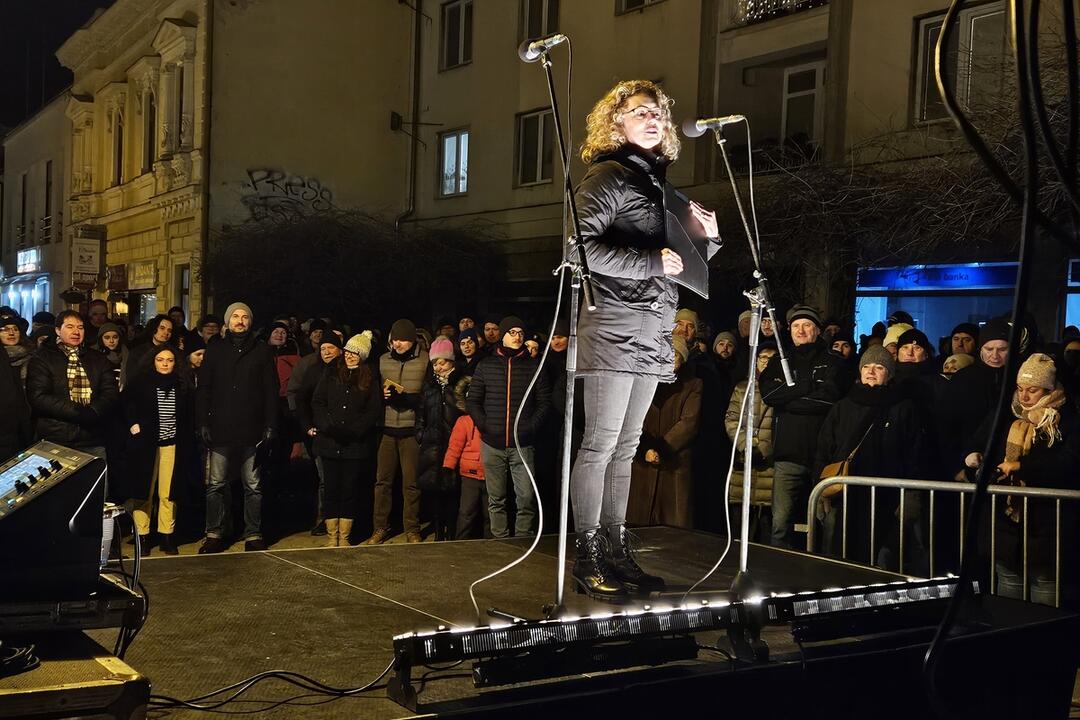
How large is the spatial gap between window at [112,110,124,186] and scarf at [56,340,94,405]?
24.6 meters

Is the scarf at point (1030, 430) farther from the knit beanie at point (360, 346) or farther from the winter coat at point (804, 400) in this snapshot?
the knit beanie at point (360, 346)

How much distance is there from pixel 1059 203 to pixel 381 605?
7931mm

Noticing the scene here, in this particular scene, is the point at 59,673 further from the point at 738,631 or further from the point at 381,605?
the point at 738,631

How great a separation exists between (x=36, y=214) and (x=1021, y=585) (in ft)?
135

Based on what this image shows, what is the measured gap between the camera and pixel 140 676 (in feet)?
10.1

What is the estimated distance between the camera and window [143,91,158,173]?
28.8 meters

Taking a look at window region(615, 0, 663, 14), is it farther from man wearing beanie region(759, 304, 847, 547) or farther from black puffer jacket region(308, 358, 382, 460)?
man wearing beanie region(759, 304, 847, 547)

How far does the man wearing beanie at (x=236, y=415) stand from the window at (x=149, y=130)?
68.6 ft

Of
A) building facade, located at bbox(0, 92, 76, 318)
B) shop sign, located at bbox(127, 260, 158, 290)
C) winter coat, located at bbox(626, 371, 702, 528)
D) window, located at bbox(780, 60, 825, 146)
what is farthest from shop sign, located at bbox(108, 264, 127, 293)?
winter coat, located at bbox(626, 371, 702, 528)

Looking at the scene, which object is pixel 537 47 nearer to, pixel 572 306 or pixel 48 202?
pixel 572 306

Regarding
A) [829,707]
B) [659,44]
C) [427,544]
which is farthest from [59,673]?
[659,44]

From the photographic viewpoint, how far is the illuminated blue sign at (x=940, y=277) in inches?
558

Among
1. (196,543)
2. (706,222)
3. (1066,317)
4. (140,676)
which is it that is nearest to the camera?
(140,676)

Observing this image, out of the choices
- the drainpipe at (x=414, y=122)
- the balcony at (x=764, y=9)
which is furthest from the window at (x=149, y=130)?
the balcony at (x=764, y=9)
